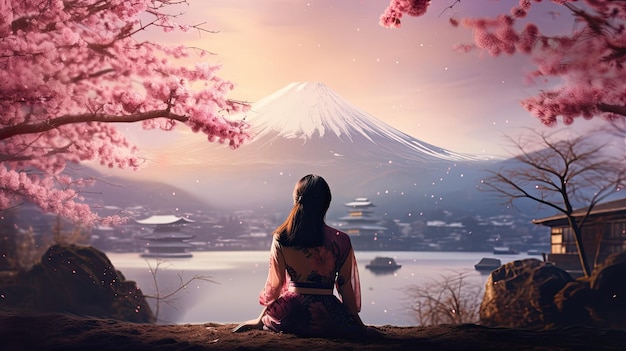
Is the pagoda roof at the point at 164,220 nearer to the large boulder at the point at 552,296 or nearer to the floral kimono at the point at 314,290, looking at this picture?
the large boulder at the point at 552,296

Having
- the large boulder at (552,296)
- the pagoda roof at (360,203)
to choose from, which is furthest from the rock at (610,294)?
the pagoda roof at (360,203)

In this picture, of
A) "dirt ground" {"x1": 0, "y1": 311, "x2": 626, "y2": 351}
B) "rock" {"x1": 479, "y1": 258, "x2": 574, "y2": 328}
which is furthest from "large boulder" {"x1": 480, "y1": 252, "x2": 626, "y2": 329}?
"dirt ground" {"x1": 0, "y1": 311, "x2": 626, "y2": 351}

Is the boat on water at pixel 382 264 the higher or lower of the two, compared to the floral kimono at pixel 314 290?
lower

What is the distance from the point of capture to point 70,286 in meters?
6.05

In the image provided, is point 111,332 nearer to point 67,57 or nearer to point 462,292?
point 67,57

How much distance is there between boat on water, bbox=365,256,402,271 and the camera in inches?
602

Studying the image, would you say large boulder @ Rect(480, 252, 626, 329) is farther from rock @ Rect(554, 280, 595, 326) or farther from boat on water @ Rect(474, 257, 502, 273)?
boat on water @ Rect(474, 257, 502, 273)

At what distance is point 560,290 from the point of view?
513 centimetres

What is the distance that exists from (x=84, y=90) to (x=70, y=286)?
6.61 feet

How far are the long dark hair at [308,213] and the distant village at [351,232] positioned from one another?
9.54 m

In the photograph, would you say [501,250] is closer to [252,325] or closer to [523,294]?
[523,294]

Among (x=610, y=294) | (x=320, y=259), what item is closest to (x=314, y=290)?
(x=320, y=259)

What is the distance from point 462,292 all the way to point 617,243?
4.91 ft

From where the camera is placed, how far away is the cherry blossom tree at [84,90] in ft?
14.7
